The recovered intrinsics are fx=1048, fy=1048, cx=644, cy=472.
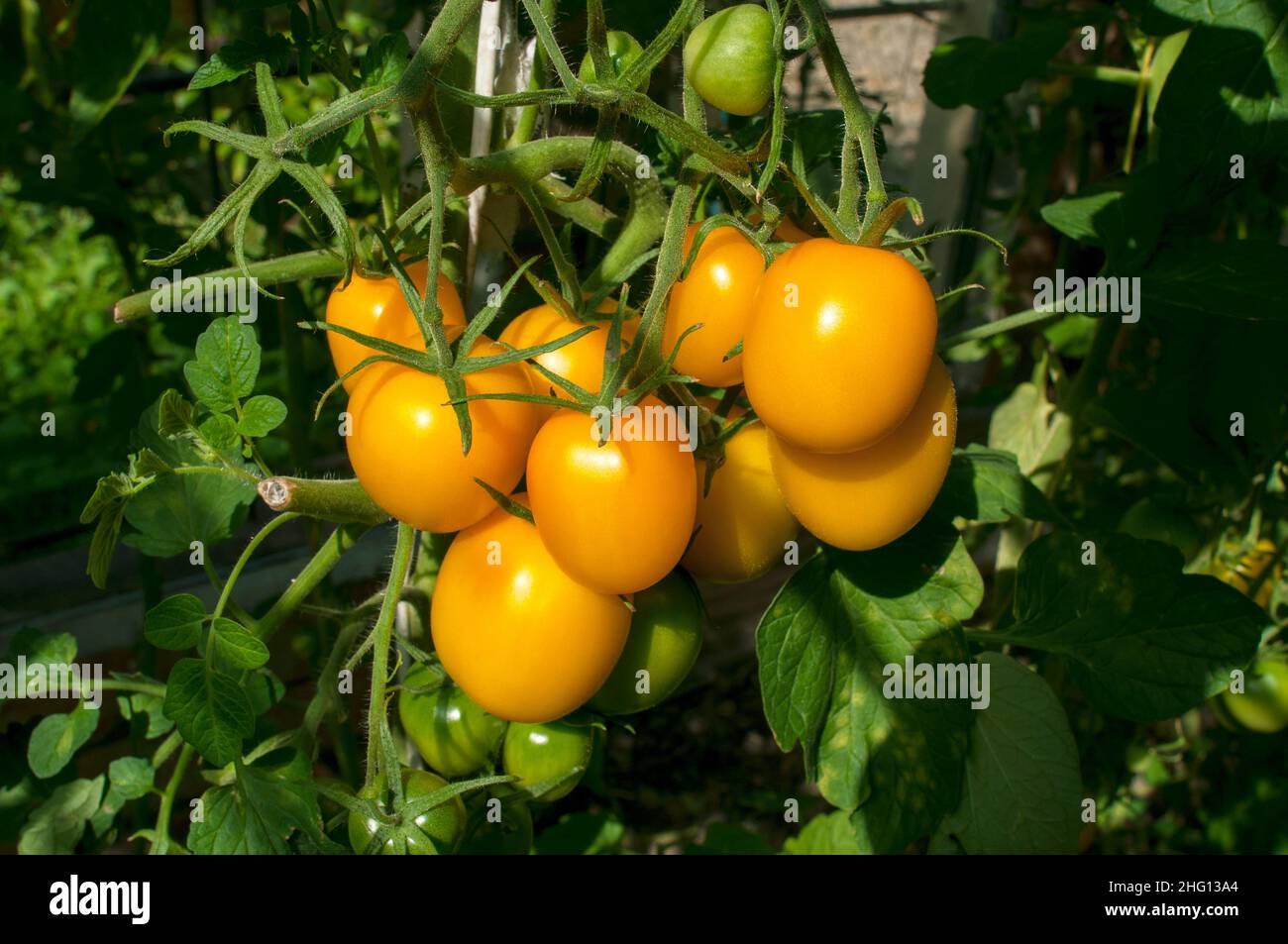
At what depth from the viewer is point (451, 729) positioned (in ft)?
2.46

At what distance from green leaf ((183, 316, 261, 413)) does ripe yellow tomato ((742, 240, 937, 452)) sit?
12.8 inches

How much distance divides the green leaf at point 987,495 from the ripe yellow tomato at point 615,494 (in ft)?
1.03

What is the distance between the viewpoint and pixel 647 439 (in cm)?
54

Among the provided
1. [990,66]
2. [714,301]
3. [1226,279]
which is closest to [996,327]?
[1226,279]

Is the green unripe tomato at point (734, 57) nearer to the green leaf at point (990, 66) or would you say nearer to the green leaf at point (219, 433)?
the green leaf at point (219, 433)

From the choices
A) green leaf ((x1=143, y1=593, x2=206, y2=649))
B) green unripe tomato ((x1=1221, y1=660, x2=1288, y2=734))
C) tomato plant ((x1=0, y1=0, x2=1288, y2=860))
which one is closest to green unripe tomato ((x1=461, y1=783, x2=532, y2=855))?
tomato plant ((x1=0, y1=0, x2=1288, y2=860))

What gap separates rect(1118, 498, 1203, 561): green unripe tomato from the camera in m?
1.19

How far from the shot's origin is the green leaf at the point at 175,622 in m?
0.65

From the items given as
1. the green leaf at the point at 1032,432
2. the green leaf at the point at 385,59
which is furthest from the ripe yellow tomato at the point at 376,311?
the green leaf at the point at 1032,432

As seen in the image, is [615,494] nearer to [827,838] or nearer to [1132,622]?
[1132,622]

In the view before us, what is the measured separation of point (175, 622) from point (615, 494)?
32 centimetres

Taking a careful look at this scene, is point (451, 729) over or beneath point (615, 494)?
beneath

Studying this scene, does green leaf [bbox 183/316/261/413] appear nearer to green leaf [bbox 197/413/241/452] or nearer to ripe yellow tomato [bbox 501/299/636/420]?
green leaf [bbox 197/413/241/452]
